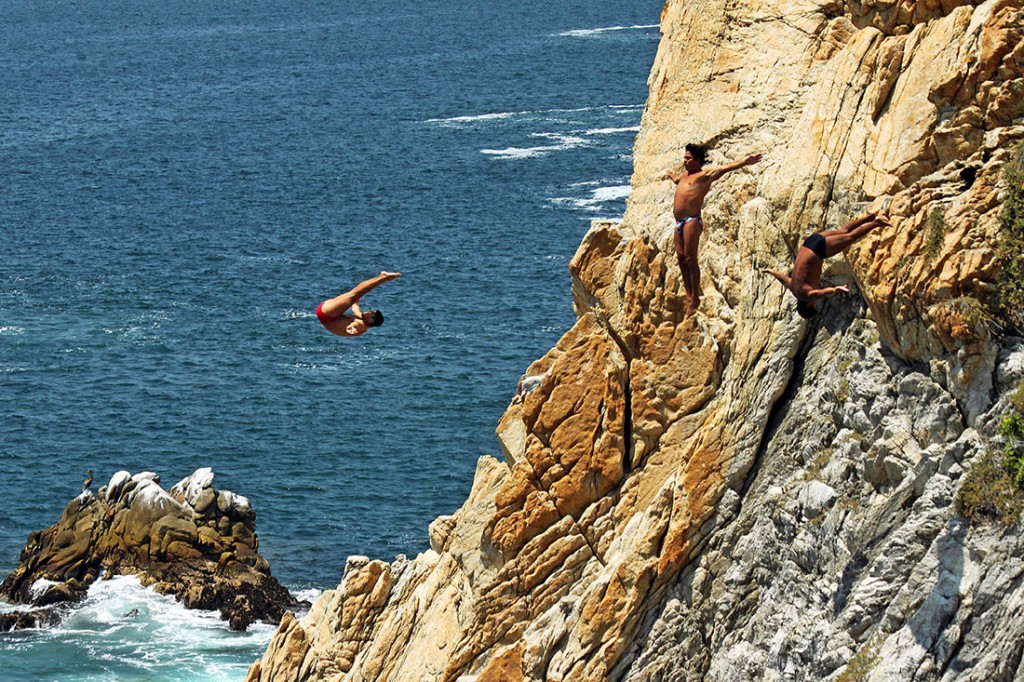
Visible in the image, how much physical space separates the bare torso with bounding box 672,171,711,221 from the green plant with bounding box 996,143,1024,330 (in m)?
6.25

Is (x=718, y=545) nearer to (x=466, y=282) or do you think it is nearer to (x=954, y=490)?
(x=954, y=490)

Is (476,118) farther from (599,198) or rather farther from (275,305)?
(275,305)

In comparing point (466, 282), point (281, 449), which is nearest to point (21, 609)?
point (281, 449)

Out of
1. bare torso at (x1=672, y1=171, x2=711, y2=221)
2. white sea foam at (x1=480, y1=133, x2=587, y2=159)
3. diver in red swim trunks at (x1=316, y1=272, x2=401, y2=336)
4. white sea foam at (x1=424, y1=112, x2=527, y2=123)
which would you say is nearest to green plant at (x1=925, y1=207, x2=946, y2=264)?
bare torso at (x1=672, y1=171, x2=711, y2=221)

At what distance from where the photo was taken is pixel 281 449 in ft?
308

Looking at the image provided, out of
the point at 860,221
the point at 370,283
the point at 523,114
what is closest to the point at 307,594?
the point at 370,283

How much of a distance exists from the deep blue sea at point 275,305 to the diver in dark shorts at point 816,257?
47.9 meters

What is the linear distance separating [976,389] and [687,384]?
8457mm

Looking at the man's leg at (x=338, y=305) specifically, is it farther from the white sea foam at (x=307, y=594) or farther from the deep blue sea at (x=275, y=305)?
the white sea foam at (x=307, y=594)

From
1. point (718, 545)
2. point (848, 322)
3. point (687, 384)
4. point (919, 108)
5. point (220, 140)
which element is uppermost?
point (919, 108)

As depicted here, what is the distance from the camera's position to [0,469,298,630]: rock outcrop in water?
7944cm

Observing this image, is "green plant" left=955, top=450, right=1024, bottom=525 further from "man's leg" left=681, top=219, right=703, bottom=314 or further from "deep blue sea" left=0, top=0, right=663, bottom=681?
"deep blue sea" left=0, top=0, right=663, bottom=681

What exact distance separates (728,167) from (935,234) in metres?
4.93

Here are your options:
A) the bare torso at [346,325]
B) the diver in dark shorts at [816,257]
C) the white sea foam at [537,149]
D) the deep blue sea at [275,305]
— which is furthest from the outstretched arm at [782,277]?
the white sea foam at [537,149]
